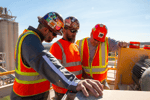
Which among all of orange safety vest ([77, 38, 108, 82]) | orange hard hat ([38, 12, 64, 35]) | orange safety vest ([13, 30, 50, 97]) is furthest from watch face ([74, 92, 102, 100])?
orange safety vest ([77, 38, 108, 82])

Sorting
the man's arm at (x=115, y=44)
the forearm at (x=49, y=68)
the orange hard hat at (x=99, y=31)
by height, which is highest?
the orange hard hat at (x=99, y=31)

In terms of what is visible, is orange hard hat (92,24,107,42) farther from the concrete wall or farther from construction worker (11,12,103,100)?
the concrete wall

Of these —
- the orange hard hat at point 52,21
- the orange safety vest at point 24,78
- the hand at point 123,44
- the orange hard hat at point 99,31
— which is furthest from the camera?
the hand at point 123,44

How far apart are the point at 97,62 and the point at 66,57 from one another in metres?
0.92

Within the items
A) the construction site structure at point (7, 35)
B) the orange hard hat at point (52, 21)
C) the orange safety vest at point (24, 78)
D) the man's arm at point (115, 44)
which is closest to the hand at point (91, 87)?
the orange safety vest at point (24, 78)

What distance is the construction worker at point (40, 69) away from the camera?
91 centimetres

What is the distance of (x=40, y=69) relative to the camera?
3.21ft

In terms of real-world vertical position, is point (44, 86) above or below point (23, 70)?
below

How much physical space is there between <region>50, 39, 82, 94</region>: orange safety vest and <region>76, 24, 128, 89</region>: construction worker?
421 millimetres

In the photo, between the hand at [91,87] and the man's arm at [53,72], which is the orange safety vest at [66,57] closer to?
the man's arm at [53,72]

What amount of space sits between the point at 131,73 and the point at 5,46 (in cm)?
2305

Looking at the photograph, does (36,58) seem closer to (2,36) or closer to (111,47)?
(111,47)

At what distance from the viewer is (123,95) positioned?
0.87m

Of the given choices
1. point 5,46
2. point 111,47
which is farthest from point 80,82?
point 5,46
